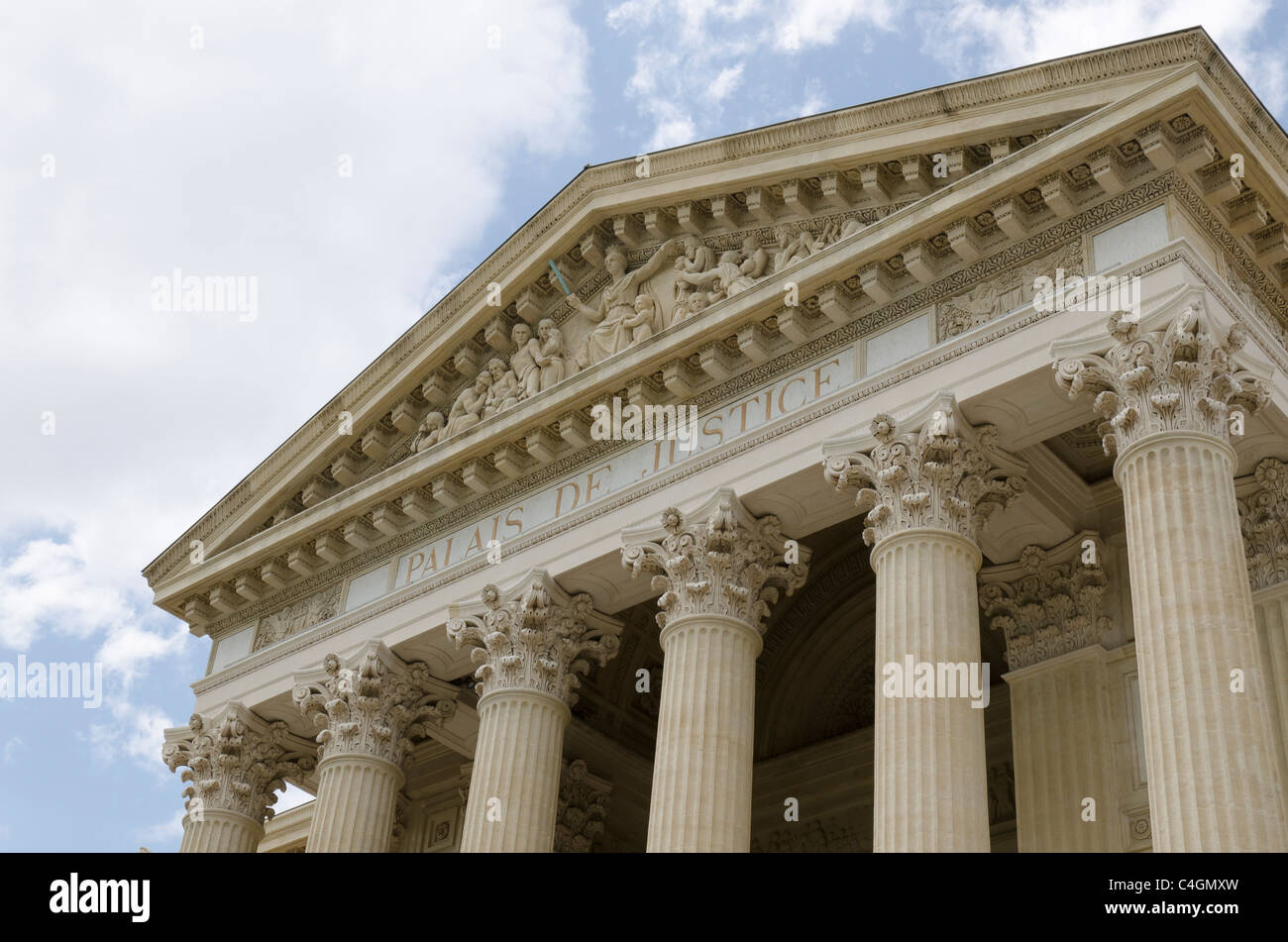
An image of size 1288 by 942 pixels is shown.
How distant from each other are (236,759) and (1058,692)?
1285cm

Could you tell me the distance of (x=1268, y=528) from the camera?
756 inches

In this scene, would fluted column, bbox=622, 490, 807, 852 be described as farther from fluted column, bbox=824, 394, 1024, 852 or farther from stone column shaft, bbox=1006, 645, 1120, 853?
stone column shaft, bbox=1006, 645, 1120, 853

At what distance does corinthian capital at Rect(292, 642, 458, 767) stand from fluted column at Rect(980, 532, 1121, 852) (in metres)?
8.38

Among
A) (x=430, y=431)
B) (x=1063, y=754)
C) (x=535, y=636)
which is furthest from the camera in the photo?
(x=430, y=431)

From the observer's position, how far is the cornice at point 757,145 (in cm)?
1819

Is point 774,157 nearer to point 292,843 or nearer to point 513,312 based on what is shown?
point 513,312

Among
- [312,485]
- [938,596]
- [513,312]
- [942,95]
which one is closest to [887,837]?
[938,596]

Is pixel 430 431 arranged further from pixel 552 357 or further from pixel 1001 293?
pixel 1001 293

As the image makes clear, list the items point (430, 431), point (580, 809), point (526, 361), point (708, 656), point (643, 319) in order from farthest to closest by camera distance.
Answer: point (580, 809) < point (430, 431) < point (526, 361) < point (643, 319) < point (708, 656)

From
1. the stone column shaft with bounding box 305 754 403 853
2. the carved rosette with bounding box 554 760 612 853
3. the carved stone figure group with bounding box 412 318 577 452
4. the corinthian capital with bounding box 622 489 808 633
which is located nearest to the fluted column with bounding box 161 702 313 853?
the stone column shaft with bounding box 305 754 403 853

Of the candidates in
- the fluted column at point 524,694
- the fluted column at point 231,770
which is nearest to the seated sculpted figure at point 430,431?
the fluted column at point 524,694

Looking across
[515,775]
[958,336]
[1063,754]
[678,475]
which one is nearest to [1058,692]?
[1063,754]

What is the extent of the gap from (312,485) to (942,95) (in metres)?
12.6
